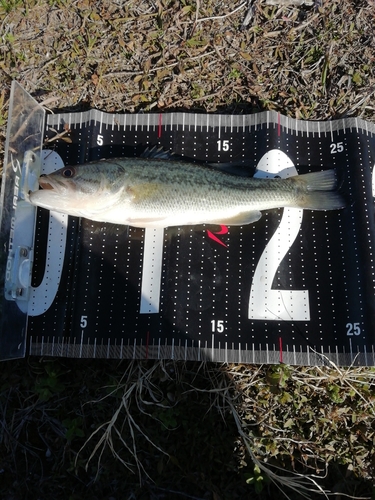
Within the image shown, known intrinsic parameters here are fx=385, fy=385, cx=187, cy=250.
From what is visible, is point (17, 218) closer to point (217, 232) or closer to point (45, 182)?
point (45, 182)

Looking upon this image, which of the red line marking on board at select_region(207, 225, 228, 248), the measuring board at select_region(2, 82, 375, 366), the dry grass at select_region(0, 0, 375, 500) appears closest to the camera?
the dry grass at select_region(0, 0, 375, 500)

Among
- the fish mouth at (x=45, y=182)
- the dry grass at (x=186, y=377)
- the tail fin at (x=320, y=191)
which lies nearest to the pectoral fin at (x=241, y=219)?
the tail fin at (x=320, y=191)

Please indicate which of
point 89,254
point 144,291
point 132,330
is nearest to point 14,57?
point 89,254

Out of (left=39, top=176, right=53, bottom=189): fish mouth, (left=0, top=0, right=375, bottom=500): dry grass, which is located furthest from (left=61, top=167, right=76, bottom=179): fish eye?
(left=0, top=0, right=375, bottom=500): dry grass

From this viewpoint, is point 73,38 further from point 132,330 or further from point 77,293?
point 132,330

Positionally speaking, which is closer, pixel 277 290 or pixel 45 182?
pixel 45 182

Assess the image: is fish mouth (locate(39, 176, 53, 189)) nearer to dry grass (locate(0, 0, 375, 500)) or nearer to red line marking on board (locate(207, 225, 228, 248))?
dry grass (locate(0, 0, 375, 500))

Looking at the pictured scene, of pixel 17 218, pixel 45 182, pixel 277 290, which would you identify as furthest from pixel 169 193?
pixel 17 218
